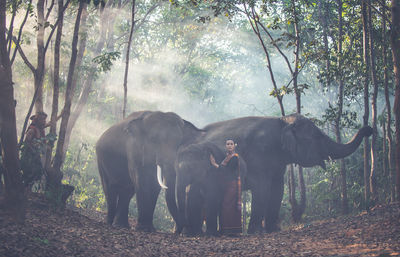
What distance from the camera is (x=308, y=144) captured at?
34.8 ft

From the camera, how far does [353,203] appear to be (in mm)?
10508

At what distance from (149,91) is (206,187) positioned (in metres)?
16.3

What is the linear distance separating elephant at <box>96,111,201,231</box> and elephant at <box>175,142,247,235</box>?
84cm

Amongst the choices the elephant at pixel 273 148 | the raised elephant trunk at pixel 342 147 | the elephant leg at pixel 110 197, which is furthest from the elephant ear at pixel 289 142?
the elephant leg at pixel 110 197

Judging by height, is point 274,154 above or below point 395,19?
below

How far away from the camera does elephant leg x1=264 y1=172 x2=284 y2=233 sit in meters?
9.89

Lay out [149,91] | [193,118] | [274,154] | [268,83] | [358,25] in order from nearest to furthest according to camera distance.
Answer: [274,154] → [358,25] → [149,91] → [193,118] → [268,83]

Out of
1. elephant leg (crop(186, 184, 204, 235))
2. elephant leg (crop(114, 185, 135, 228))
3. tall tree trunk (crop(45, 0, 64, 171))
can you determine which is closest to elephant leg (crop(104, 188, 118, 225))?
elephant leg (crop(114, 185, 135, 228))

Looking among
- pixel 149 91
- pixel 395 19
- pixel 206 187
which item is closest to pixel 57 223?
pixel 206 187

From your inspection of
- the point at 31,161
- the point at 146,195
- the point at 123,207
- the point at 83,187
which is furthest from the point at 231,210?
the point at 83,187

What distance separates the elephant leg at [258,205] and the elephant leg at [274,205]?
1.57 ft

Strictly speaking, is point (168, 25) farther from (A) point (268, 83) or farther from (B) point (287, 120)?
(A) point (268, 83)

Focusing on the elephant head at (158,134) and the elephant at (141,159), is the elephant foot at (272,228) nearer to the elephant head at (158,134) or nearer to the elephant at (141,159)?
the elephant at (141,159)

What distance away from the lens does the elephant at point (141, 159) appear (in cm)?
978
